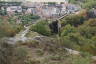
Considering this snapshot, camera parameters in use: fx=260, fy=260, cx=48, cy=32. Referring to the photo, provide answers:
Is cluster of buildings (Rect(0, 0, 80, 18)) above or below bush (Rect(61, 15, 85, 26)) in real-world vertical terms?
below

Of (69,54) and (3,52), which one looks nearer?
(3,52)

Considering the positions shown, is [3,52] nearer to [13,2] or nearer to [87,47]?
[87,47]

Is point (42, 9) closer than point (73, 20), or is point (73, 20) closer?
point (73, 20)

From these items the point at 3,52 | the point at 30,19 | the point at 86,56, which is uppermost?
the point at 3,52

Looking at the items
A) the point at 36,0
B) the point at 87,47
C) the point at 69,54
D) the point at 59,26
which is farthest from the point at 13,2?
the point at 69,54

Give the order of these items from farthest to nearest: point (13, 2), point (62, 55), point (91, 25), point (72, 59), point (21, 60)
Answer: point (13, 2) → point (91, 25) → point (62, 55) → point (72, 59) → point (21, 60)

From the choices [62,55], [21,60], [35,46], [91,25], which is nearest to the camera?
[21,60]

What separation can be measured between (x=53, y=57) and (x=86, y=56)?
0.78m

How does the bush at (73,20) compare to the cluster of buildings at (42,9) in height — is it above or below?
above

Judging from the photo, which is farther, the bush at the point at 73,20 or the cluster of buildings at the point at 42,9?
the cluster of buildings at the point at 42,9

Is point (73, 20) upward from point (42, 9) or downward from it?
upward

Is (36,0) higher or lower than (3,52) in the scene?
lower

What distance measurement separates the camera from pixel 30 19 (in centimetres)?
1564

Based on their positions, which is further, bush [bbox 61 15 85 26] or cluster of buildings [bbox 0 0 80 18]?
cluster of buildings [bbox 0 0 80 18]
